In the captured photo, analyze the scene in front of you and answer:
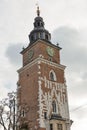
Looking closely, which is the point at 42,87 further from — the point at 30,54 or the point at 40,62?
the point at 30,54

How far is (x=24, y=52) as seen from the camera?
172 ft

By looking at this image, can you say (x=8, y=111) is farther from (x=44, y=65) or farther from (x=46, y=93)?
(x=44, y=65)

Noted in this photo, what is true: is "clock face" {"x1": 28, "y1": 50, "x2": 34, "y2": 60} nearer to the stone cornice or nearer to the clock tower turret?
the clock tower turret

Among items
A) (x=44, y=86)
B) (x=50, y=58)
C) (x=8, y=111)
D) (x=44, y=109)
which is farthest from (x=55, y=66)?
(x=8, y=111)

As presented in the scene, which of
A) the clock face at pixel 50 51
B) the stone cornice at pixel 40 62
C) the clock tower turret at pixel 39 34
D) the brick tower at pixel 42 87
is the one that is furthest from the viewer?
the clock tower turret at pixel 39 34

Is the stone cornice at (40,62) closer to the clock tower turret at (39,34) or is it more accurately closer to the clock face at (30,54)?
the clock face at (30,54)

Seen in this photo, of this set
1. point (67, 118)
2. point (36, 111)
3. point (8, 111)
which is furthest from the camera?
point (67, 118)

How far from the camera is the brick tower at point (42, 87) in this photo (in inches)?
1721

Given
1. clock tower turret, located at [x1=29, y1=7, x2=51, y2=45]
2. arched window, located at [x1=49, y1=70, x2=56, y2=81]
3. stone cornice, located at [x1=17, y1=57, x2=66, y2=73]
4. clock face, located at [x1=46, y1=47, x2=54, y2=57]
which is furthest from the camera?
clock tower turret, located at [x1=29, y1=7, x2=51, y2=45]

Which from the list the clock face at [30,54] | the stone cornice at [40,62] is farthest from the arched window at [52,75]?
the clock face at [30,54]

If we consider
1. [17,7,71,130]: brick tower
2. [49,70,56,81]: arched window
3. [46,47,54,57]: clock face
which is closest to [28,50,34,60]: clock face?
[17,7,71,130]: brick tower

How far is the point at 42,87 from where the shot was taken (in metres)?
45.6

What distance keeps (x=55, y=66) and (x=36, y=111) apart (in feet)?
31.2

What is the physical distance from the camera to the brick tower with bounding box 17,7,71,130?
4372 cm
